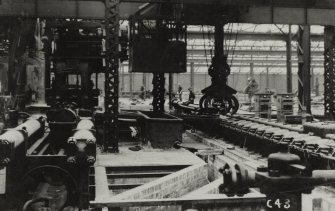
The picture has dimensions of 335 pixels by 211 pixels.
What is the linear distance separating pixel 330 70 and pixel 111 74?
10.6 metres

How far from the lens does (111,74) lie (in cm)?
1219

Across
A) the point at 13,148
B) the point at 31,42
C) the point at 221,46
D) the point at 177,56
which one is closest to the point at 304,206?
the point at 13,148

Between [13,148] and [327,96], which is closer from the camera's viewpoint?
[13,148]

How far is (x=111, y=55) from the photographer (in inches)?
476

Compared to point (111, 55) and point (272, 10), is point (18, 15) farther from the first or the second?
point (272, 10)

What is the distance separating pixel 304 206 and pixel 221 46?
10.4m

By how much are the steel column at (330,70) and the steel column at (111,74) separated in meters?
10.4

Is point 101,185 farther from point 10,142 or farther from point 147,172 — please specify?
point 147,172

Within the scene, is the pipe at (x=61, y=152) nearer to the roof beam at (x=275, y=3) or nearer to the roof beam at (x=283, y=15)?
the roof beam at (x=275, y=3)

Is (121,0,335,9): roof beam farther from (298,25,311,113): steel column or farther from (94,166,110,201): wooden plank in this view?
(94,166,110,201): wooden plank

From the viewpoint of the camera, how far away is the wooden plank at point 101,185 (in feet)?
24.9

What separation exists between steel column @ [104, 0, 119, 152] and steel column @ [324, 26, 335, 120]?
10380 mm

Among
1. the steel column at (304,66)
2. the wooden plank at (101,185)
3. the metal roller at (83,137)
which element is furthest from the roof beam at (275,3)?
the metal roller at (83,137)

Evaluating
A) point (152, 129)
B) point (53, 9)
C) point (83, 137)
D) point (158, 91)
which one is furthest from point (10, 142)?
point (158, 91)
